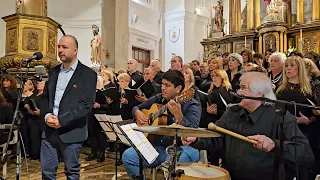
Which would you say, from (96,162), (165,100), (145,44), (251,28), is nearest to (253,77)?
(165,100)

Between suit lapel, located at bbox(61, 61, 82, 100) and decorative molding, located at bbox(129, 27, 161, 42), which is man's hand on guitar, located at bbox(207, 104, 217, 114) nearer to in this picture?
suit lapel, located at bbox(61, 61, 82, 100)

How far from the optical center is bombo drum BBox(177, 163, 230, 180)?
2.31 m

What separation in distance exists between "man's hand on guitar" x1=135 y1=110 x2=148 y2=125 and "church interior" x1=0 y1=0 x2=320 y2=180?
45 cm

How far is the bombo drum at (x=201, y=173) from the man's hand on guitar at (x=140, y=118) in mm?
832

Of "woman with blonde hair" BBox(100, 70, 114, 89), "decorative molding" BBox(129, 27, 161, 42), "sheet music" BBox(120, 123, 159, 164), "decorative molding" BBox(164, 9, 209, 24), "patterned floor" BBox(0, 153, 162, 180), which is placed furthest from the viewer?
"decorative molding" BBox(164, 9, 209, 24)

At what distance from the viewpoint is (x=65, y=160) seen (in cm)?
308

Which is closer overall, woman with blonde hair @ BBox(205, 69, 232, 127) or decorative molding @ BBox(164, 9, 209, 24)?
woman with blonde hair @ BBox(205, 69, 232, 127)

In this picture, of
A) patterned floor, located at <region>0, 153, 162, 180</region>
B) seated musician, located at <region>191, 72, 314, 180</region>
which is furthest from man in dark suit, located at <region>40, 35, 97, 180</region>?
patterned floor, located at <region>0, 153, 162, 180</region>

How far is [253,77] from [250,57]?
3456mm

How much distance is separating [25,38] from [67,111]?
4250mm

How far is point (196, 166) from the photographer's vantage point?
272 centimetres

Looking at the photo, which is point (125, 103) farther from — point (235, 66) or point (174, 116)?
point (174, 116)

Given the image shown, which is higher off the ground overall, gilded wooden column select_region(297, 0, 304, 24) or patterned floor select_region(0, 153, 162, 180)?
gilded wooden column select_region(297, 0, 304, 24)

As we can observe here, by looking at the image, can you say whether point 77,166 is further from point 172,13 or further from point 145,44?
point 172,13
